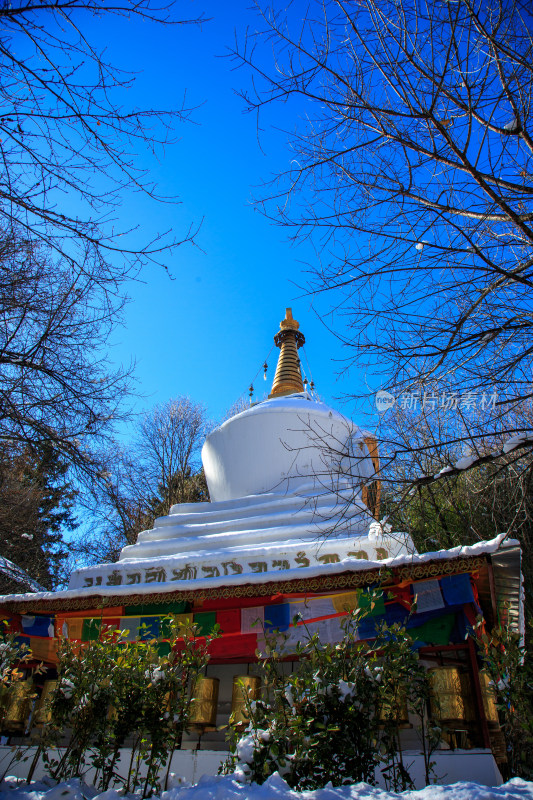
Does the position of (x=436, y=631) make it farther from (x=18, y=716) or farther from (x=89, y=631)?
(x=18, y=716)

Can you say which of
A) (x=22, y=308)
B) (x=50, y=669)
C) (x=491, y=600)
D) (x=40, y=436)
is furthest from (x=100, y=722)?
(x=50, y=669)

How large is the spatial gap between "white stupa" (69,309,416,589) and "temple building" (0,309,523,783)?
25mm

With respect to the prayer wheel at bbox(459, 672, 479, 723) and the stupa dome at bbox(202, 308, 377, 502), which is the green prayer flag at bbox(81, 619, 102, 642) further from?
the prayer wheel at bbox(459, 672, 479, 723)

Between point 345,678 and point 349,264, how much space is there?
2910 mm


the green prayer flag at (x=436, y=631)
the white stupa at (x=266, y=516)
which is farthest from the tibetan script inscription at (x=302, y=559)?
the green prayer flag at (x=436, y=631)

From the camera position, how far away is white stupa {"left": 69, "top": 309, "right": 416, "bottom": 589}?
7016 millimetres

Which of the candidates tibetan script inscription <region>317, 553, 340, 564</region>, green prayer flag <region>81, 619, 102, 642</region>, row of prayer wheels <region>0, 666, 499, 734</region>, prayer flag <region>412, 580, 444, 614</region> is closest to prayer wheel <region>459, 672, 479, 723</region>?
row of prayer wheels <region>0, 666, 499, 734</region>

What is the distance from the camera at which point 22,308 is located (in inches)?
201

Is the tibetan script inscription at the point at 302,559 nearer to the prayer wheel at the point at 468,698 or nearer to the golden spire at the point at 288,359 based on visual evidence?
the prayer wheel at the point at 468,698

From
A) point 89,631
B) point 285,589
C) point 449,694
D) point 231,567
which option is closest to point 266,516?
point 231,567

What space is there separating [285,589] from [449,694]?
1814mm

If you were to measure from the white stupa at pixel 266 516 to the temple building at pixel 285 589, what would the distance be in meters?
0.02

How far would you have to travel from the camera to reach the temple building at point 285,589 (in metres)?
5.22

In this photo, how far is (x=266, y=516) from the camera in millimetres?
8523
